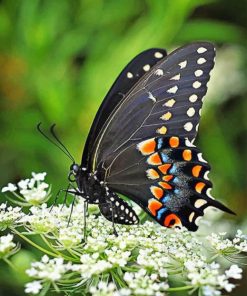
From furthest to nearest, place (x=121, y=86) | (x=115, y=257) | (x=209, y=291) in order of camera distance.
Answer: (x=121, y=86), (x=115, y=257), (x=209, y=291)

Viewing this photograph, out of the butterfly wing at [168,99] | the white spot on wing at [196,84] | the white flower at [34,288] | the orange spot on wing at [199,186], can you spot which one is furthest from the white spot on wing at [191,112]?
the white flower at [34,288]

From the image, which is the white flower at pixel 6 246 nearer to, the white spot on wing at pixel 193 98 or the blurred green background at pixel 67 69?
the white spot on wing at pixel 193 98

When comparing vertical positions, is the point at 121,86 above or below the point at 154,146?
above

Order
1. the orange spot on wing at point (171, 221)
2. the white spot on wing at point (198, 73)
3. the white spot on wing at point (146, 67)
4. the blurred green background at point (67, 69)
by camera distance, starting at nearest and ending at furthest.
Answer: the orange spot on wing at point (171, 221), the white spot on wing at point (198, 73), the white spot on wing at point (146, 67), the blurred green background at point (67, 69)

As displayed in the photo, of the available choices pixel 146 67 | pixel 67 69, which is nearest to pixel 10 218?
pixel 146 67

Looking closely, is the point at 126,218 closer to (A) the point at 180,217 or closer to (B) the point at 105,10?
(A) the point at 180,217

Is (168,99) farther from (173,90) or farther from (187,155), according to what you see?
(187,155)

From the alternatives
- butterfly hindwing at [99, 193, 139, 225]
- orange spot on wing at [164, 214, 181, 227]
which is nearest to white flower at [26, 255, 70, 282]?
butterfly hindwing at [99, 193, 139, 225]
